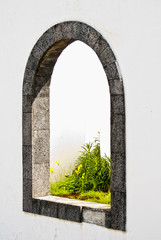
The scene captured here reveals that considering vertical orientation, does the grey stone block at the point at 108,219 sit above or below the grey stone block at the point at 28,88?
below

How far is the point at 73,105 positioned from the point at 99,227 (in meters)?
3.13

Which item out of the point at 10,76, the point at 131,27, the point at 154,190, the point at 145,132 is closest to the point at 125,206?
the point at 154,190

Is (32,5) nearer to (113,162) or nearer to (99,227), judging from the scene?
(113,162)

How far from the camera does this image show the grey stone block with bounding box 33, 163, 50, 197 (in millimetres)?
5340

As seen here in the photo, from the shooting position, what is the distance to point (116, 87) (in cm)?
445

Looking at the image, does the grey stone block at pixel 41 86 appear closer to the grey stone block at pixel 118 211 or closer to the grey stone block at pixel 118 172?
the grey stone block at pixel 118 172

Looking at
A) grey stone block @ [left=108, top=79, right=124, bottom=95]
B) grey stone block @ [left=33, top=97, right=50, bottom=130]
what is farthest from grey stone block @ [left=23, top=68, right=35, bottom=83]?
grey stone block @ [left=108, top=79, right=124, bottom=95]

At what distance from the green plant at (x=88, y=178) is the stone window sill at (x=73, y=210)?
85cm

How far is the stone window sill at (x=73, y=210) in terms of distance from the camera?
→ 4.59 meters

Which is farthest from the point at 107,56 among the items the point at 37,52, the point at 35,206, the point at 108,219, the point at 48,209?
the point at 35,206

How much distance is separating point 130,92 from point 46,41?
1283mm

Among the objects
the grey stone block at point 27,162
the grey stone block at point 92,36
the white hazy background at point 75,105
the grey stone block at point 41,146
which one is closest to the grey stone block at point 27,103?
the grey stone block at point 41,146

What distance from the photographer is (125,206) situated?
4.38 m

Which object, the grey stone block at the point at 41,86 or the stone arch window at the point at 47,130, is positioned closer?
the stone arch window at the point at 47,130
